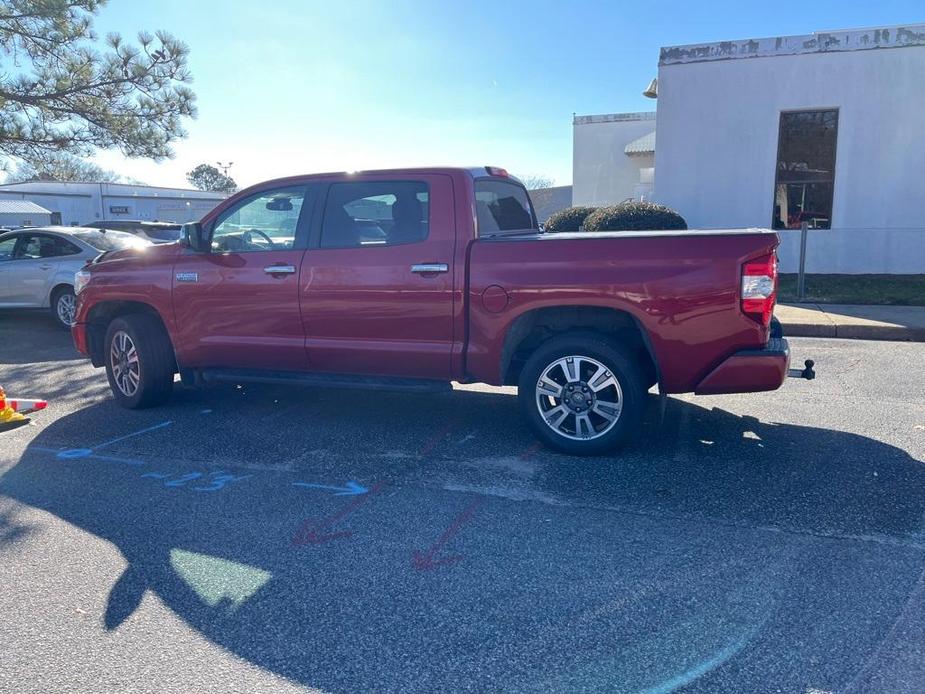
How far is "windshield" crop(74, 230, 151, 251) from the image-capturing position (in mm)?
10930

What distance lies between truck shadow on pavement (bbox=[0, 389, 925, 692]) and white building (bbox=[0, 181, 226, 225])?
153ft

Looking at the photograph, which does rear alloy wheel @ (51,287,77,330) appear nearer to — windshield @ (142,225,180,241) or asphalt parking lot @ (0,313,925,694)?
windshield @ (142,225,180,241)

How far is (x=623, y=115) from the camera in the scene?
28047 mm

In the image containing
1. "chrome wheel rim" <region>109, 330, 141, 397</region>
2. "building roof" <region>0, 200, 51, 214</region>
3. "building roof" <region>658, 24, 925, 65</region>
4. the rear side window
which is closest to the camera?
the rear side window

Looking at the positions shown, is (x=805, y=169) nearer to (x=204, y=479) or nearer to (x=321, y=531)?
(x=204, y=479)

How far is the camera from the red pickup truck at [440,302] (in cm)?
471

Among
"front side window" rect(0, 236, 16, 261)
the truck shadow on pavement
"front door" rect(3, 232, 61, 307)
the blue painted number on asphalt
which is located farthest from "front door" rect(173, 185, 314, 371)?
"front side window" rect(0, 236, 16, 261)

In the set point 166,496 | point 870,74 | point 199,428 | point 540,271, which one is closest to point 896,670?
point 540,271

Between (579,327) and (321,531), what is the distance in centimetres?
228

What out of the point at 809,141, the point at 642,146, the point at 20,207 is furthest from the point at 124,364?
the point at 20,207

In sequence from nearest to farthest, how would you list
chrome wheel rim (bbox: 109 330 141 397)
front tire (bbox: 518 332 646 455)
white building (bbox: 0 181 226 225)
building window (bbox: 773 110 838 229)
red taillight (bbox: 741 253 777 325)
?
red taillight (bbox: 741 253 777 325) → front tire (bbox: 518 332 646 455) → chrome wheel rim (bbox: 109 330 141 397) → building window (bbox: 773 110 838 229) → white building (bbox: 0 181 226 225)

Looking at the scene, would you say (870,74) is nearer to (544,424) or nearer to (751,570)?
(544,424)

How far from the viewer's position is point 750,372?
4.71 m

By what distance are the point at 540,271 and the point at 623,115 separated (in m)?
25.1
